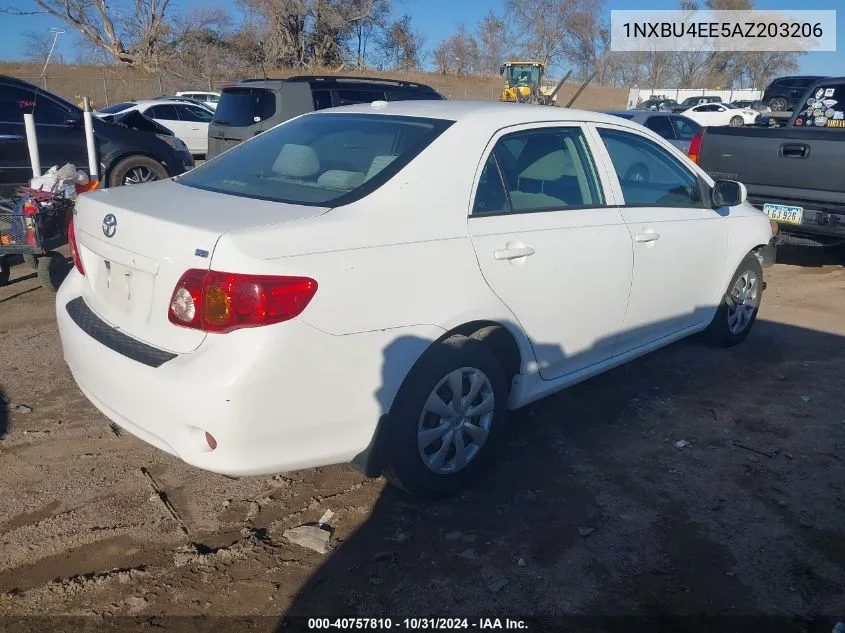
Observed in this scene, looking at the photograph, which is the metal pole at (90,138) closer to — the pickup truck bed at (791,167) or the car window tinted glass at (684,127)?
the pickup truck bed at (791,167)

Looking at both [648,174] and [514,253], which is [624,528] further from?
[648,174]

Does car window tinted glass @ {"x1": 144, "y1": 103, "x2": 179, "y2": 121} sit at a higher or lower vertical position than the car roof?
higher

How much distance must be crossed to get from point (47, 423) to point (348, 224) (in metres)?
2.29

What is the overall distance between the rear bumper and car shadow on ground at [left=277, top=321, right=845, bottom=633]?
54 cm

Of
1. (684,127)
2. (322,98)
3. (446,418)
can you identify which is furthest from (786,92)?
(446,418)

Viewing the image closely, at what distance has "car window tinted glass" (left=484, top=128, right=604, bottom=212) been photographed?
3.50 meters

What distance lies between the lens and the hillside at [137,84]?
35406 mm

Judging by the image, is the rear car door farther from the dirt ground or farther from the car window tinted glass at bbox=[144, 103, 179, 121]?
the dirt ground

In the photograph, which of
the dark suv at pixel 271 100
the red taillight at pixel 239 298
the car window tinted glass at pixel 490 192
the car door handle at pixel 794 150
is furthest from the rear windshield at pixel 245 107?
the red taillight at pixel 239 298

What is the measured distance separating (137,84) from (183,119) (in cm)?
2047

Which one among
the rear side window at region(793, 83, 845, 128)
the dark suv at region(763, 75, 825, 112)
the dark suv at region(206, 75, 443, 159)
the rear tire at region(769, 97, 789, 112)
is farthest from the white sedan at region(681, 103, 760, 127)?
the dark suv at region(206, 75, 443, 159)

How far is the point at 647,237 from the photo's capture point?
4035 millimetres

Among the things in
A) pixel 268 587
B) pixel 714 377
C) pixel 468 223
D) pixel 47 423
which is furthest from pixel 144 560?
pixel 714 377

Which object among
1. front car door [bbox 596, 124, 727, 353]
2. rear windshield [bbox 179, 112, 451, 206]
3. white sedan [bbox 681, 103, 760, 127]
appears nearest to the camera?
rear windshield [bbox 179, 112, 451, 206]
